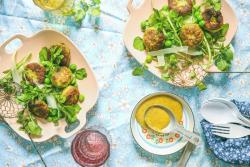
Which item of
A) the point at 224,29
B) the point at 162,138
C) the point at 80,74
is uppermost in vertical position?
the point at 224,29

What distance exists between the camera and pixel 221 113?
116 centimetres

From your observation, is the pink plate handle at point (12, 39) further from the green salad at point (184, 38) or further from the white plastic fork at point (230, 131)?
the white plastic fork at point (230, 131)

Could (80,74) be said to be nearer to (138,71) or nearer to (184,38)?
(138,71)

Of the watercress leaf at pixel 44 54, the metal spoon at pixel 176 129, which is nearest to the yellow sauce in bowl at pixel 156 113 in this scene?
the metal spoon at pixel 176 129

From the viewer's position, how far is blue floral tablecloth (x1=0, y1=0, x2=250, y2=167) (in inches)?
46.8

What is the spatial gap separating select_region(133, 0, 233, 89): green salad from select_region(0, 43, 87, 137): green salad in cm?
15

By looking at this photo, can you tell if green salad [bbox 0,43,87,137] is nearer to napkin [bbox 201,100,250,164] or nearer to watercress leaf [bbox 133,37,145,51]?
watercress leaf [bbox 133,37,145,51]

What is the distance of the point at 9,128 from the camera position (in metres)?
1.19

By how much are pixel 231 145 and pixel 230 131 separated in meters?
0.03

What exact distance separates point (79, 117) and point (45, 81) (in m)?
0.11

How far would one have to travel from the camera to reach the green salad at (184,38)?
1.15 meters

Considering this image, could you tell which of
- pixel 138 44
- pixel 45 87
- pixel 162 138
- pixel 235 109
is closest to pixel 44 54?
pixel 45 87

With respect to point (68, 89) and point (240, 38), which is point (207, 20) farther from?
point (68, 89)

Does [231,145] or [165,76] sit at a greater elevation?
[165,76]
